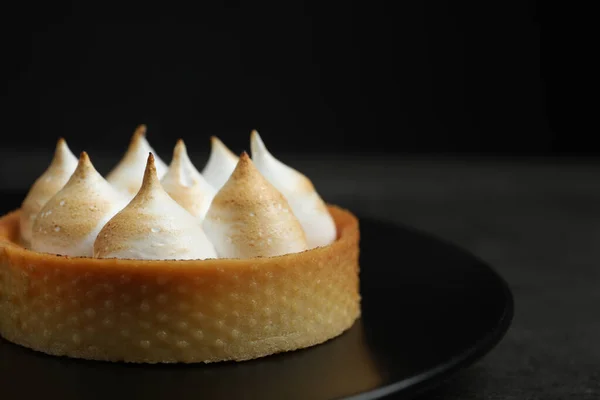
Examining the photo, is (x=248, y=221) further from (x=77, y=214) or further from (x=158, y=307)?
(x=77, y=214)

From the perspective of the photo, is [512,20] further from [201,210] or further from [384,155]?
[201,210]

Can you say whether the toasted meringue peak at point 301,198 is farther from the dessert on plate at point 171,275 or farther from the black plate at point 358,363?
the black plate at point 358,363

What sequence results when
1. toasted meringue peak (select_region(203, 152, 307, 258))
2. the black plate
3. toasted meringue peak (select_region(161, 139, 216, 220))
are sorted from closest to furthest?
the black plate, toasted meringue peak (select_region(203, 152, 307, 258)), toasted meringue peak (select_region(161, 139, 216, 220))

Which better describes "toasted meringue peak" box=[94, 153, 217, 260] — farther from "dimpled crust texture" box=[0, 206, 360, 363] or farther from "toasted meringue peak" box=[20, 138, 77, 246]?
"toasted meringue peak" box=[20, 138, 77, 246]

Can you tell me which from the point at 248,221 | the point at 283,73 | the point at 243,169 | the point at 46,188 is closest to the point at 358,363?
the point at 248,221

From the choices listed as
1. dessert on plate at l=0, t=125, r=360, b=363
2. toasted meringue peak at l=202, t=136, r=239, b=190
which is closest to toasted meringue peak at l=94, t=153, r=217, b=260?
dessert on plate at l=0, t=125, r=360, b=363

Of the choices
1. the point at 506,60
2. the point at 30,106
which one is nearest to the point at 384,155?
the point at 506,60
